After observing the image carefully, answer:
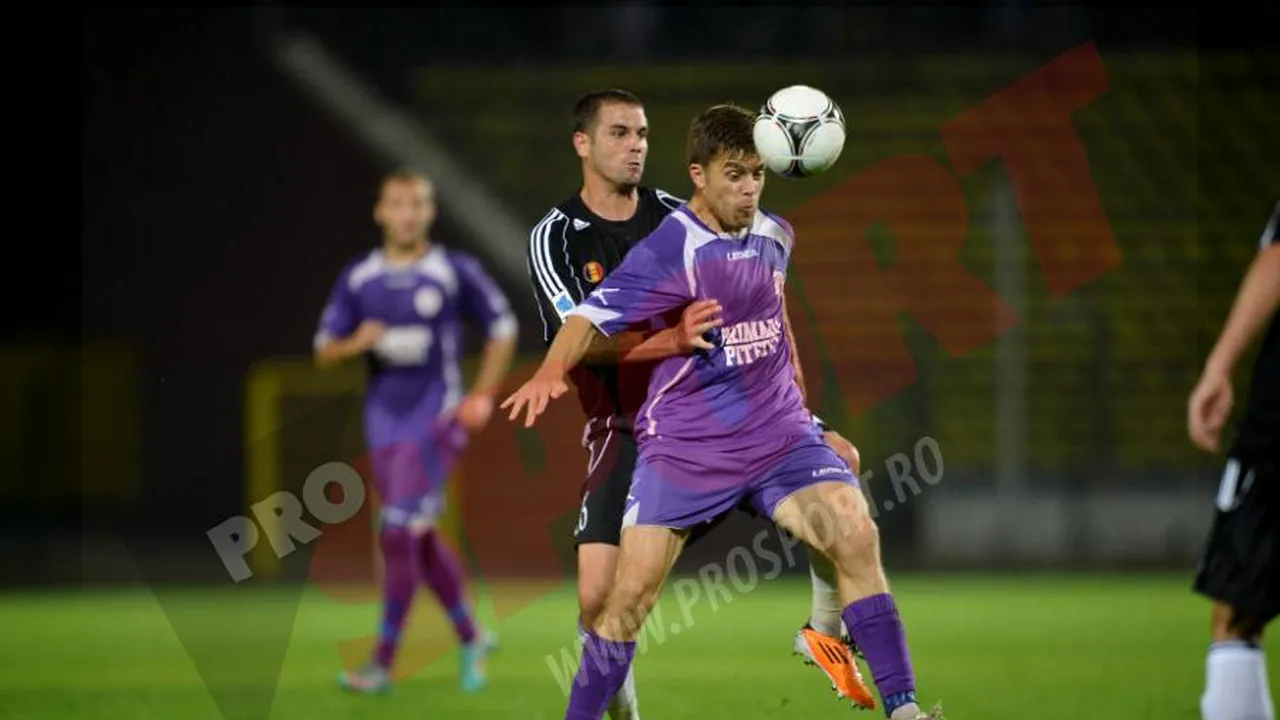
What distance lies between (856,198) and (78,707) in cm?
978

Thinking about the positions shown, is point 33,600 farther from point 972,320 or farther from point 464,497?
point 972,320

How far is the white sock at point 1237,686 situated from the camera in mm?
4137

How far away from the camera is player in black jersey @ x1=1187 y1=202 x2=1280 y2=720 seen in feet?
13.3

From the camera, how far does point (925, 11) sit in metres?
15.1

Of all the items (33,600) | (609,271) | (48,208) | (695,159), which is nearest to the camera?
(695,159)

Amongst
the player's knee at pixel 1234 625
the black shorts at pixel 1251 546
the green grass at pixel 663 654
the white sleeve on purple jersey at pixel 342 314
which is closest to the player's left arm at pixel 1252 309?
the black shorts at pixel 1251 546

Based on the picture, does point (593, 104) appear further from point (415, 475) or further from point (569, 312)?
point (415, 475)

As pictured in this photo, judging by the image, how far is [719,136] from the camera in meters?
5.37

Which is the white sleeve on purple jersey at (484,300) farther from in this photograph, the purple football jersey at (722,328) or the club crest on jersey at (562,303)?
the purple football jersey at (722,328)

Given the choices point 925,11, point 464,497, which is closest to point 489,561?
point 464,497

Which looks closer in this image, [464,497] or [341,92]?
[464,497]

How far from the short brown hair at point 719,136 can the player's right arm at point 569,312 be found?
515mm

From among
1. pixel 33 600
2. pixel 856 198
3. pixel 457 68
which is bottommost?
pixel 33 600

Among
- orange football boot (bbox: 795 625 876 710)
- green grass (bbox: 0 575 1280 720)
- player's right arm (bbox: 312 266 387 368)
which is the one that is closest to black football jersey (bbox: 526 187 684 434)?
orange football boot (bbox: 795 625 876 710)
